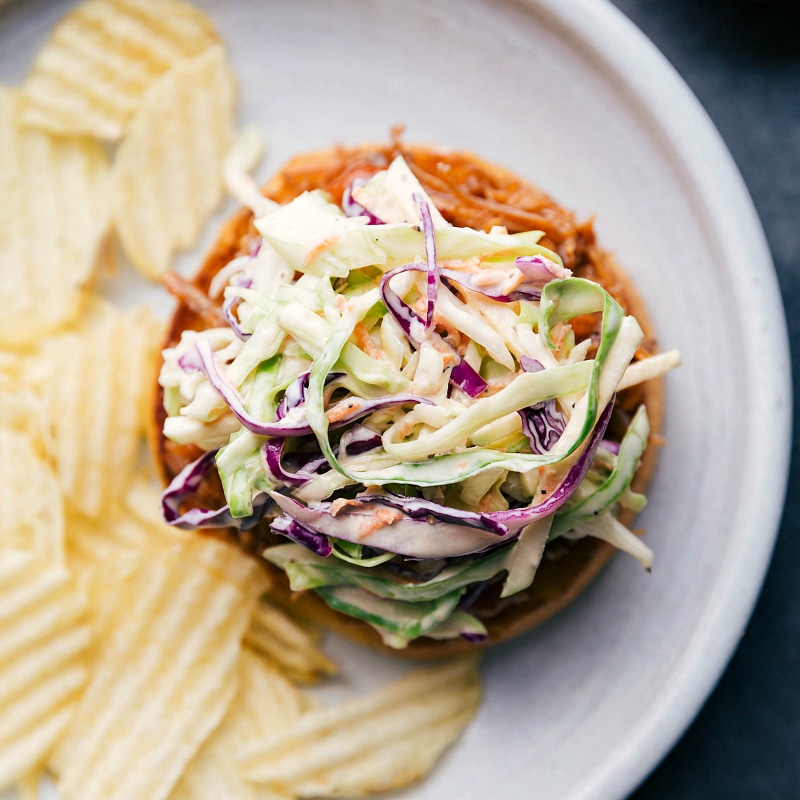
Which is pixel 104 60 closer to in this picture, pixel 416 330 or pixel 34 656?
pixel 416 330

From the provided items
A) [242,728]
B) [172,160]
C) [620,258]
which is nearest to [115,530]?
[242,728]

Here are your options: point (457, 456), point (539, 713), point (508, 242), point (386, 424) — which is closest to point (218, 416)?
point (386, 424)

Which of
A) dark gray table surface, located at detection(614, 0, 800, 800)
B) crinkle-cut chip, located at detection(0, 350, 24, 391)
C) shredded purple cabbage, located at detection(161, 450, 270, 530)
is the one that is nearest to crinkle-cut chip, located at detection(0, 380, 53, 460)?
crinkle-cut chip, located at detection(0, 350, 24, 391)

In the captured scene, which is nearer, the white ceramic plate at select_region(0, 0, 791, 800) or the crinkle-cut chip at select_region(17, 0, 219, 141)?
the white ceramic plate at select_region(0, 0, 791, 800)

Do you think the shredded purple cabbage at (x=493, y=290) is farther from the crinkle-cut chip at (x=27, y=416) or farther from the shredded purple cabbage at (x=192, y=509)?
the crinkle-cut chip at (x=27, y=416)

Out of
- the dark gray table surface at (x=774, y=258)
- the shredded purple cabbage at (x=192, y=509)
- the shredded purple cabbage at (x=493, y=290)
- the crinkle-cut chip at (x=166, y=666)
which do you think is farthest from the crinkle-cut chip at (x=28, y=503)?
the dark gray table surface at (x=774, y=258)

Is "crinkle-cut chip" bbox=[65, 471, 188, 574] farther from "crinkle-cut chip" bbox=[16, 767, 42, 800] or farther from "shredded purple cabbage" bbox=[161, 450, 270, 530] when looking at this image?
"crinkle-cut chip" bbox=[16, 767, 42, 800]

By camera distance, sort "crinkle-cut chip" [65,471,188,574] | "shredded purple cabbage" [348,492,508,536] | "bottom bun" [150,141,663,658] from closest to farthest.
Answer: "shredded purple cabbage" [348,492,508,536] → "bottom bun" [150,141,663,658] → "crinkle-cut chip" [65,471,188,574]
